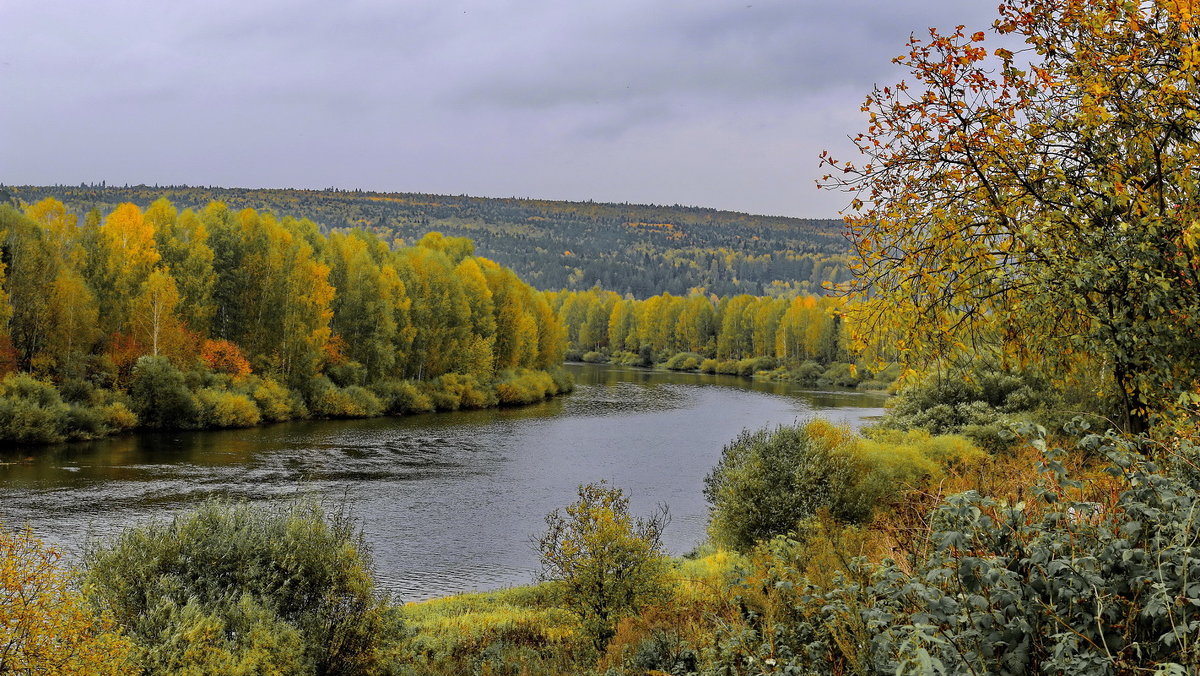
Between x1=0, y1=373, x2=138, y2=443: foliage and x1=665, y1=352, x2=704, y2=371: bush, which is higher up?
x1=0, y1=373, x2=138, y2=443: foliage

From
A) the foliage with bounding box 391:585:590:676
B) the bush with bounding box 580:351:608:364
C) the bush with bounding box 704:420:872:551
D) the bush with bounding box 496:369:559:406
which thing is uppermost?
the bush with bounding box 704:420:872:551

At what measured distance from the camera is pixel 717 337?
4564 inches

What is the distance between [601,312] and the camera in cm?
12731

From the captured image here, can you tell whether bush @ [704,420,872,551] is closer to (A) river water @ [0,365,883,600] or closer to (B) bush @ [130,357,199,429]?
(A) river water @ [0,365,883,600]

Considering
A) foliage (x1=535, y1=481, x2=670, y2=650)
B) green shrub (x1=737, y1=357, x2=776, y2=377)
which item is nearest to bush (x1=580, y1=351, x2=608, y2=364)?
green shrub (x1=737, y1=357, x2=776, y2=377)

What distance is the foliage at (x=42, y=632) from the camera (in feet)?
25.7

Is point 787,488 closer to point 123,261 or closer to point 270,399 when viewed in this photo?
point 270,399

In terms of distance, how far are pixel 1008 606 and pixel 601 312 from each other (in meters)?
123

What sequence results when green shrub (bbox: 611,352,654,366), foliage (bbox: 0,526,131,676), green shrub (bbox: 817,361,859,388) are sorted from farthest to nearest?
1. green shrub (bbox: 611,352,654,366)
2. green shrub (bbox: 817,361,859,388)
3. foliage (bbox: 0,526,131,676)

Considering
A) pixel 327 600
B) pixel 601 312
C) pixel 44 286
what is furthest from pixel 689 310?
pixel 327 600

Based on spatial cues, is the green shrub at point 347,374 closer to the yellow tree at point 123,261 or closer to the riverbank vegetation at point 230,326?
the riverbank vegetation at point 230,326

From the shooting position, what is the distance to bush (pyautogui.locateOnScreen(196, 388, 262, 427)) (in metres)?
40.7

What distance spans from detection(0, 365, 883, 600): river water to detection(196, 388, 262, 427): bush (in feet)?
4.31

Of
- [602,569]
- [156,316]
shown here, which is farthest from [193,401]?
[602,569]
